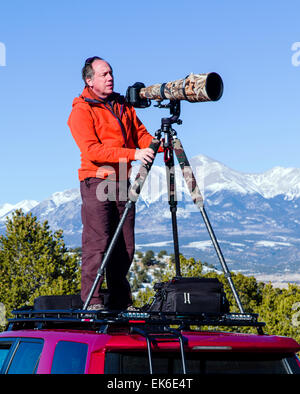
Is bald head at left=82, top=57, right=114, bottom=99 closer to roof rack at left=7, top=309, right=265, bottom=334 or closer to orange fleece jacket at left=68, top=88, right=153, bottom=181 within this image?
orange fleece jacket at left=68, top=88, right=153, bottom=181

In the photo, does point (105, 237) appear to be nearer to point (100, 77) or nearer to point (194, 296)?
point (194, 296)

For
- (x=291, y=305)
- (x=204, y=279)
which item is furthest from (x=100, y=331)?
(x=291, y=305)

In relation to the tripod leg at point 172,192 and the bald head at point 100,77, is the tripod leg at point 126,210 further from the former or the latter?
the bald head at point 100,77

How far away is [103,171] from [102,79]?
941 mm

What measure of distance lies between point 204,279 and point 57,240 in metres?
48.9

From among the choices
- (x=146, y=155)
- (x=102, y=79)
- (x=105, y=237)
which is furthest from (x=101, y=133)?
(x=105, y=237)

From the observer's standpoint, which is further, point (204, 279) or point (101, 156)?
point (101, 156)

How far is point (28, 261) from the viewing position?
53781 millimetres

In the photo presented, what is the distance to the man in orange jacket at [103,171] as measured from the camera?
24.0ft

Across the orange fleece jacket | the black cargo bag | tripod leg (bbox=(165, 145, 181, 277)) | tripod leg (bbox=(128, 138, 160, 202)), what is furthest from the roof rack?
the orange fleece jacket

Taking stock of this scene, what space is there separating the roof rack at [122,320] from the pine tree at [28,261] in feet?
145
